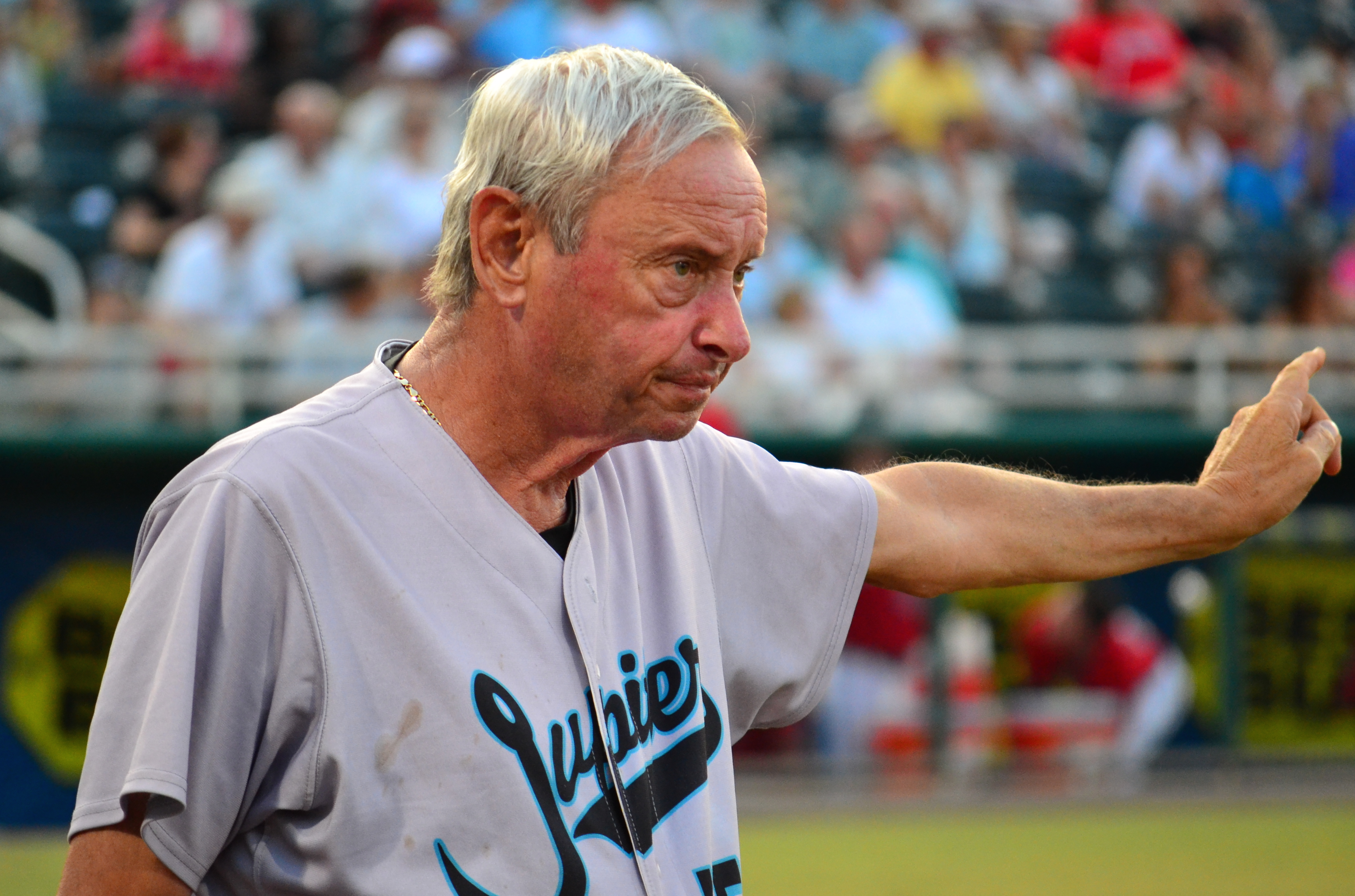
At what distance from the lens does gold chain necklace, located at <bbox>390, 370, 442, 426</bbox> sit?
6.46 ft

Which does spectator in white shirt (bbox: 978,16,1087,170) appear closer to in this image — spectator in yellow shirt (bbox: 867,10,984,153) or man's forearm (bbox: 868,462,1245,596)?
spectator in yellow shirt (bbox: 867,10,984,153)

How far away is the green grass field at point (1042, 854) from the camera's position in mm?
5879

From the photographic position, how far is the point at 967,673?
809 cm

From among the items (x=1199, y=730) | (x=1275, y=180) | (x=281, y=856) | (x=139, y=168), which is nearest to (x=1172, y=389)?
(x=1199, y=730)

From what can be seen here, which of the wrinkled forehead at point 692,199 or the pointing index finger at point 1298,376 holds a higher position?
the wrinkled forehead at point 692,199

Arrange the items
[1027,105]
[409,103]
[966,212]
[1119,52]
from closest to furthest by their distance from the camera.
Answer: [409,103] → [966,212] → [1027,105] → [1119,52]

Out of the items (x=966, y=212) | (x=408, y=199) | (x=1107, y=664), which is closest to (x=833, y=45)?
(x=966, y=212)

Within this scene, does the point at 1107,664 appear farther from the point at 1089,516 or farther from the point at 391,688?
the point at 391,688

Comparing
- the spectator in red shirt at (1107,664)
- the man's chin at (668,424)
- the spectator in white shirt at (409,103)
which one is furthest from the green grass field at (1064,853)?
the spectator in white shirt at (409,103)

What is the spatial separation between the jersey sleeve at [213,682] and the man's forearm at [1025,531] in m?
0.91

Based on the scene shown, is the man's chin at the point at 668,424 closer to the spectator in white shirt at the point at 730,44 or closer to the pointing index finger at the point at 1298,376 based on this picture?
the pointing index finger at the point at 1298,376

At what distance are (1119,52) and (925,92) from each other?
2542mm

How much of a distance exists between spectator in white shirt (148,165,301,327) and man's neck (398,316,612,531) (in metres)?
6.57

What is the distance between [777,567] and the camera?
221 cm
